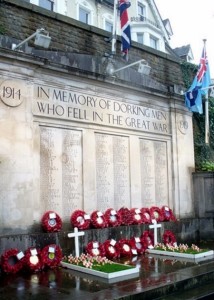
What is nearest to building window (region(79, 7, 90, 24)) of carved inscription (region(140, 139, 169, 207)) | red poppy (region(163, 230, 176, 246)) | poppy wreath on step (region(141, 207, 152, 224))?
carved inscription (region(140, 139, 169, 207))

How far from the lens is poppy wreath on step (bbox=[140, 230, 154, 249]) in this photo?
9306mm

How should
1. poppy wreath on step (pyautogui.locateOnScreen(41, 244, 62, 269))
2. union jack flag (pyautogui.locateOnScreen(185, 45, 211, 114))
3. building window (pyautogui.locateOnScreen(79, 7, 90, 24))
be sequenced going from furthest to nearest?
building window (pyautogui.locateOnScreen(79, 7, 90, 24)), union jack flag (pyautogui.locateOnScreen(185, 45, 211, 114)), poppy wreath on step (pyautogui.locateOnScreen(41, 244, 62, 269))

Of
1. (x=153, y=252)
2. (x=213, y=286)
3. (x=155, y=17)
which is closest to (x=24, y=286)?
(x=213, y=286)

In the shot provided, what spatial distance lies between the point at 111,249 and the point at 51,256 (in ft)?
5.04

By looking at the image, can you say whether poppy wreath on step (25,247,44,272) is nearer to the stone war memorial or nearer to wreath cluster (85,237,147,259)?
the stone war memorial

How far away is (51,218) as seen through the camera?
8.12 m

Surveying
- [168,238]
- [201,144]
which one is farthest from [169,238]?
[201,144]

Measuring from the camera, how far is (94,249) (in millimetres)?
8195

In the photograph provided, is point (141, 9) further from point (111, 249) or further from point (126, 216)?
point (111, 249)

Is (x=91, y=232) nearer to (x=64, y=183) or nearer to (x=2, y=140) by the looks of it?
(x=64, y=183)

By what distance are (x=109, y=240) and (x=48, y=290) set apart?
3.15 m

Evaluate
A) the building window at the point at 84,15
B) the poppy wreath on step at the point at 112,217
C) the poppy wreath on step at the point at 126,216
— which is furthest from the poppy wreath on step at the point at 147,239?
the building window at the point at 84,15

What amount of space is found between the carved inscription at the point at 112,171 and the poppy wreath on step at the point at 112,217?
0.28 m

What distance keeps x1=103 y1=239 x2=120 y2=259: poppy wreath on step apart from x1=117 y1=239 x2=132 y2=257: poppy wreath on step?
0.29ft
